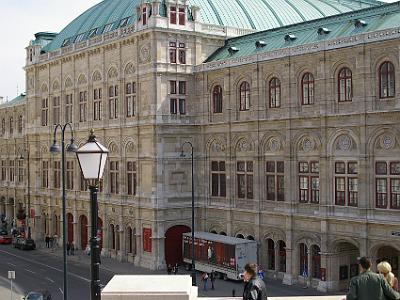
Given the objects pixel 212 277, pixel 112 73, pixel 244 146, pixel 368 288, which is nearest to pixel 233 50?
pixel 244 146

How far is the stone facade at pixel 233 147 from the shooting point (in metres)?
43.2

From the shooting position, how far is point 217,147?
56.3 m

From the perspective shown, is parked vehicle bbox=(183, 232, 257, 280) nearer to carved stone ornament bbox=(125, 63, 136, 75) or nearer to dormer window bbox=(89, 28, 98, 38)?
carved stone ornament bbox=(125, 63, 136, 75)

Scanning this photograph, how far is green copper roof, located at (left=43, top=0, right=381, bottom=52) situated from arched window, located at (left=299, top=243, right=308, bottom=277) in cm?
2418

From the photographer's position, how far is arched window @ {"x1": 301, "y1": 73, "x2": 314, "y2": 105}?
47.2 metres

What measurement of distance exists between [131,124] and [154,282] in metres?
45.3

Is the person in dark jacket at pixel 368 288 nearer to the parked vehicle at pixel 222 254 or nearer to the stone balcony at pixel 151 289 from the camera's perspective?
the stone balcony at pixel 151 289

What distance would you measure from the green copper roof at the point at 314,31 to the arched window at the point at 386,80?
325cm

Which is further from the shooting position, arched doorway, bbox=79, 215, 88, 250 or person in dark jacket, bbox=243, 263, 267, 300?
arched doorway, bbox=79, 215, 88, 250

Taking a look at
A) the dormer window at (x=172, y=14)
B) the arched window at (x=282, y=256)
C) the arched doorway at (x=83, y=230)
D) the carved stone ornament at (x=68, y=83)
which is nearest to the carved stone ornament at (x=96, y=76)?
the carved stone ornament at (x=68, y=83)

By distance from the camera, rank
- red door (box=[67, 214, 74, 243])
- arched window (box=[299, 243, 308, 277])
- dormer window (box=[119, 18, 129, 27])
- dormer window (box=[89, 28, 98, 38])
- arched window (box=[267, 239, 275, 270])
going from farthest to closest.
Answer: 1. red door (box=[67, 214, 74, 243])
2. dormer window (box=[89, 28, 98, 38])
3. dormer window (box=[119, 18, 129, 27])
4. arched window (box=[267, 239, 275, 270])
5. arched window (box=[299, 243, 308, 277])

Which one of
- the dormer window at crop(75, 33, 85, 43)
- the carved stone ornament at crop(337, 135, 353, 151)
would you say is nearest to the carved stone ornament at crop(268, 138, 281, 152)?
the carved stone ornament at crop(337, 135, 353, 151)


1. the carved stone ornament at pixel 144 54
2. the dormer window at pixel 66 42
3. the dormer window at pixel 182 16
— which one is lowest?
the carved stone ornament at pixel 144 54

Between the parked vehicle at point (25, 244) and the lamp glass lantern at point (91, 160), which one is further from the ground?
the lamp glass lantern at point (91, 160)
